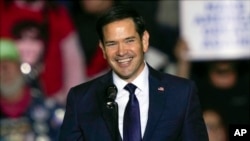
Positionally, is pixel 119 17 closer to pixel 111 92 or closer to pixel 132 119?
pixel 111 92

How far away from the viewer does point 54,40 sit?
644cm

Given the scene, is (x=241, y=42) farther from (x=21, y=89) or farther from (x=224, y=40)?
(x=21, y=89)

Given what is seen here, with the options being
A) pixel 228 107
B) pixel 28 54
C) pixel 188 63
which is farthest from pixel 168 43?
pixel 28 54

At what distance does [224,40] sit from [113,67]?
136 inches

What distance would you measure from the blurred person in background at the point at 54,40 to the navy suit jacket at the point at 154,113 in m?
3.25

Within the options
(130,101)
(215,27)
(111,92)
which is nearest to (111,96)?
(111,92)

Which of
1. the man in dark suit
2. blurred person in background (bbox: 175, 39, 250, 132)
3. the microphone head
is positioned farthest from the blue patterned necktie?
blurred person in background (bbox: 175, 39, 250, 132)

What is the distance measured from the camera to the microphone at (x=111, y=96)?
2918mm

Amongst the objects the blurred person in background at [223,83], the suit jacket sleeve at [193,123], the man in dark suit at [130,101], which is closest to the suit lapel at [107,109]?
the man in dark suit at [130,101]

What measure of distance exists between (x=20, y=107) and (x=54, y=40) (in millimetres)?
650

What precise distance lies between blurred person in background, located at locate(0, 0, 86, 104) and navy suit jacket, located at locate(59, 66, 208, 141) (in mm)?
3249

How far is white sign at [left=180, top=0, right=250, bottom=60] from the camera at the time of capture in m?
6.36

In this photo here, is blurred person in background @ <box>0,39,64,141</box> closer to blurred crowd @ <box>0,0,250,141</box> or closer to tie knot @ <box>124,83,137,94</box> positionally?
→ blurred crowd @ <box>0,0,250,141</box>

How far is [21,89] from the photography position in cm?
641
